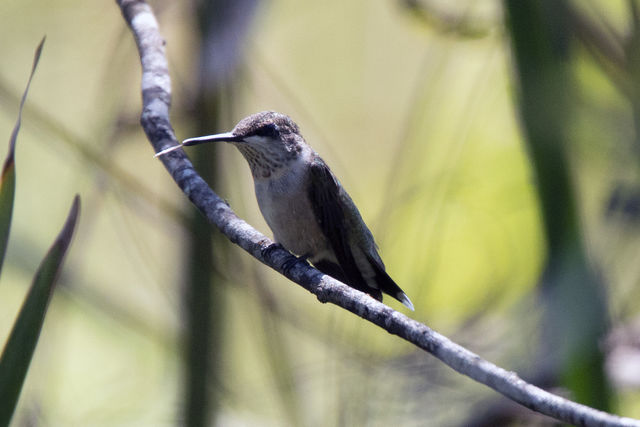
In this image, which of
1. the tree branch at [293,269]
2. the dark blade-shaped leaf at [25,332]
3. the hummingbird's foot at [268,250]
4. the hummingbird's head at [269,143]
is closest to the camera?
the tree branch at [293,269]

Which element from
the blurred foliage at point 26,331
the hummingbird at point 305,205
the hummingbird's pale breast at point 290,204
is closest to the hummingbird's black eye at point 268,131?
the hummingbird at point 305,205

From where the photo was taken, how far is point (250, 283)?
2.68 metres

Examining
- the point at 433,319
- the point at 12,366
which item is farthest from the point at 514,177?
the point at 12,366

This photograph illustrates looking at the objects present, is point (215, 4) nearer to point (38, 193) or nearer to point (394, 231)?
point (394, 231)

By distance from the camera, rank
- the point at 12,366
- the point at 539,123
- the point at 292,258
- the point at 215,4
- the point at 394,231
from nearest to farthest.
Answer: the point at 12,366 → the point at 539,123 → the point at 292,258 → the point at 215,4 → the point at 394,231

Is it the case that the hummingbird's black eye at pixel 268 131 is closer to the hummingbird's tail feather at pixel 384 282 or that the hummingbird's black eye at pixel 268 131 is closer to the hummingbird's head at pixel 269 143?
the hummingbird's head at pixel 269 143

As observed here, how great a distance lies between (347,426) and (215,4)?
5.21ft

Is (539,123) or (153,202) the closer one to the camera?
(539,123)

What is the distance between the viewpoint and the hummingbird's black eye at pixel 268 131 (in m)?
2.02

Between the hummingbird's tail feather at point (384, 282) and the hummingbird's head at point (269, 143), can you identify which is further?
the hummingbird's tail feather at point (384, 282)

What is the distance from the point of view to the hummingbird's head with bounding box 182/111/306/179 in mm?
2010

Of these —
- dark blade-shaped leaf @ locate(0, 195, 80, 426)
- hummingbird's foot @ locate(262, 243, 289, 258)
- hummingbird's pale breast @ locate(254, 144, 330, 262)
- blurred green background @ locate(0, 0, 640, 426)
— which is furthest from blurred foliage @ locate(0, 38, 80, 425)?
hummingbird's pale breast @ locate(254, 144, 330, 262)

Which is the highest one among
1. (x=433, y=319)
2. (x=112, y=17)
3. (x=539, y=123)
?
(x=112, y=17)

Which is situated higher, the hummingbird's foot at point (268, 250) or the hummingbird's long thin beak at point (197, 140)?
the hummingbird's long thin beak at point (197, 140)
